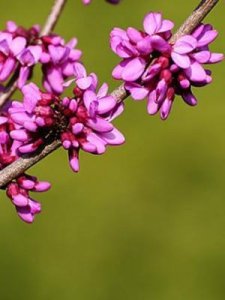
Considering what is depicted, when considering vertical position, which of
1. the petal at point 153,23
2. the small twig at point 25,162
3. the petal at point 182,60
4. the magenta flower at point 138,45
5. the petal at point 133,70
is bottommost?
the small twig at point 25,162

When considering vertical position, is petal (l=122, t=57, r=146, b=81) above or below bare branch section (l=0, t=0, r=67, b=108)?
below

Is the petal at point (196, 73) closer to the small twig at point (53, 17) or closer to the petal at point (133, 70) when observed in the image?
the petal at point (133, 70)

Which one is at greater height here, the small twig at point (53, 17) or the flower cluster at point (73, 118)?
the small twig at point (53, 17)

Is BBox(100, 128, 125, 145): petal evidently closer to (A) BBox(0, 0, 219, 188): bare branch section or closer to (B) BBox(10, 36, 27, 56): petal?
(A) BBox(0, 0, 219, 188): bare branch section

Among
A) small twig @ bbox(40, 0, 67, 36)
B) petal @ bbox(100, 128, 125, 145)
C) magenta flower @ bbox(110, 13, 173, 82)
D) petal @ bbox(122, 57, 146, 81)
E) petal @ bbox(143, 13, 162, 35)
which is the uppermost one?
small twig @ bbox(40, 0, 67, 36)

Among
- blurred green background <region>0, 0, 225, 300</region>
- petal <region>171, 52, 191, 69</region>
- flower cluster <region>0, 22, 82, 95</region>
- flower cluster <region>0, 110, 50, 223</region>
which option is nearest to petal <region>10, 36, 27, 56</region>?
flower cluster <region>0, 22, 82, 95</region>

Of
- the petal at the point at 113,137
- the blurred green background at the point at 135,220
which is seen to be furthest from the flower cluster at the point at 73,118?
the blurred green background at the point at 135,220

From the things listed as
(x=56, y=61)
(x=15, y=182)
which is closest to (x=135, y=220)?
(x=15, y=182)
